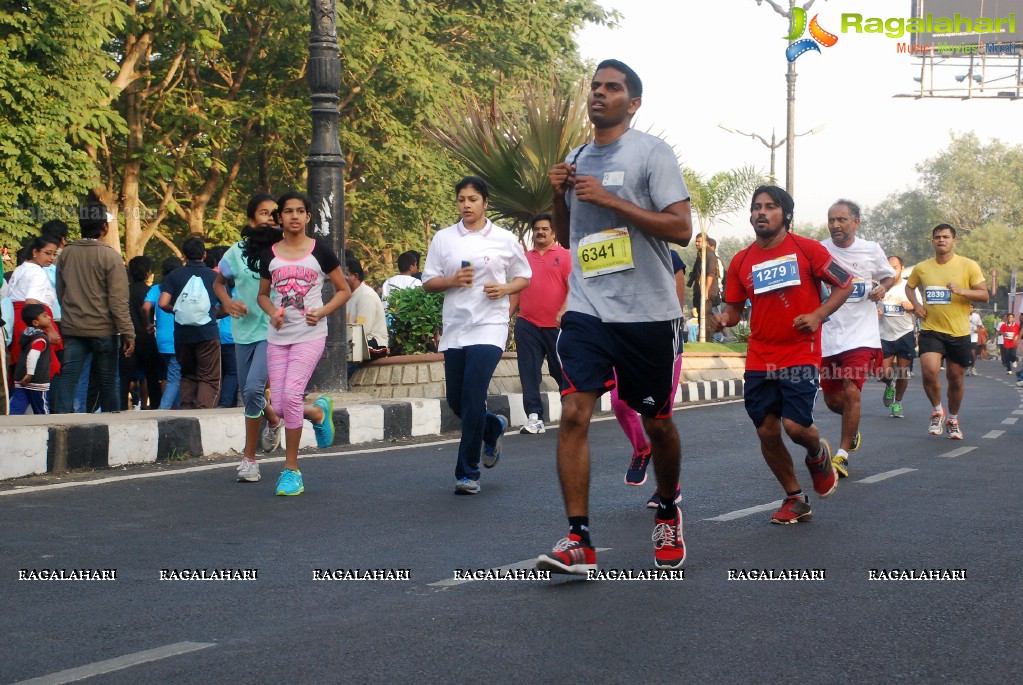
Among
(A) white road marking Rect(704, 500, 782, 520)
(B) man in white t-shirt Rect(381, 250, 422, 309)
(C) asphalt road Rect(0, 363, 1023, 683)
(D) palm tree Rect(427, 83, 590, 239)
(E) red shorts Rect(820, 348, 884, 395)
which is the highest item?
(D) palm tree Rect(427, 83, 590, 239)

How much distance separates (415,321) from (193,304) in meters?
2.57

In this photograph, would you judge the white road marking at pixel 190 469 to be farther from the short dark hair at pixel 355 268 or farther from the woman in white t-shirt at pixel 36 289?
the short dark hair at pixel 355 268

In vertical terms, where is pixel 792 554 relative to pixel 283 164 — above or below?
below

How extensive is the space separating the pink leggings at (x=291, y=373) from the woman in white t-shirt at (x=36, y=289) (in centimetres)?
436

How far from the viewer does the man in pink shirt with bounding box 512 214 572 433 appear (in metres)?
12.6

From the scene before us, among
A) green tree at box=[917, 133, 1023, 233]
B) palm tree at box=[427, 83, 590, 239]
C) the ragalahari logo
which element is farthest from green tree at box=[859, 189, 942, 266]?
palm tree at box=[427, 83, 590, 239]

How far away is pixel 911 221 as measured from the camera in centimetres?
12938

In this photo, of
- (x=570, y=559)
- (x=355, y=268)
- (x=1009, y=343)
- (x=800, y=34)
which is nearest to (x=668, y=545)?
(x=570, y=559)

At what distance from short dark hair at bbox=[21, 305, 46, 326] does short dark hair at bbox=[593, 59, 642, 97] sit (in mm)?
7414

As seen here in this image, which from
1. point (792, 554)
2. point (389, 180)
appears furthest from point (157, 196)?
point (792, 554)

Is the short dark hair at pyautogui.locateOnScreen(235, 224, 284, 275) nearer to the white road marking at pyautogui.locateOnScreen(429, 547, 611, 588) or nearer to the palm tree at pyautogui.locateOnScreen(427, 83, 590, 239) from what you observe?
the white road marking at pyautogui.locateOnScreen(429, 547, 611, 588)

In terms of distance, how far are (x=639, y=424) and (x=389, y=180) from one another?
20.1 m

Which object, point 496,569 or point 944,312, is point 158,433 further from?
point 944,312

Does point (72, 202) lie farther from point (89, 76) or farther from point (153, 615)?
point (153, 615)
